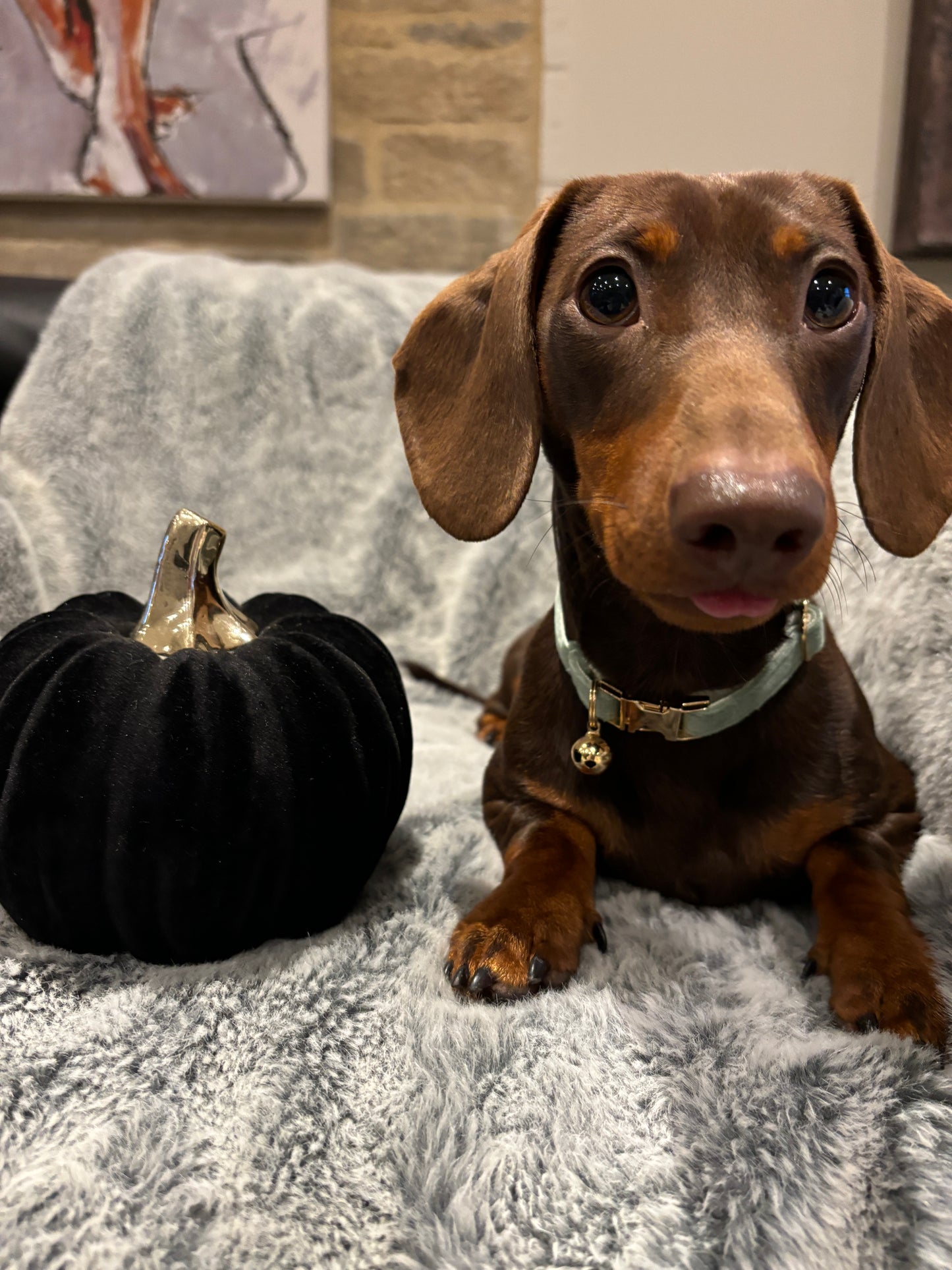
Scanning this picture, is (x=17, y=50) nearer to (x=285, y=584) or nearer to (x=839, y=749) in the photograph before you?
(x=285, y=584)

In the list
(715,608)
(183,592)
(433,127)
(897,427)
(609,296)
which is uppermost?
(433,127)

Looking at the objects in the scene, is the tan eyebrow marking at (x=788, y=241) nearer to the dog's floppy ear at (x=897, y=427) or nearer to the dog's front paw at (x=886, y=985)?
the dog's floppy ear at (x=897, y=427)

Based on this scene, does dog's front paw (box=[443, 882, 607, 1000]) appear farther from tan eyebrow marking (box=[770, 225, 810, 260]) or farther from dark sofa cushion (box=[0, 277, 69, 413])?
dark sofa cushion (box=[0, 277, 69, 413])

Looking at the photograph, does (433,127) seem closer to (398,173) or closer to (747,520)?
(398,173)

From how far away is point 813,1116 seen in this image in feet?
2.57

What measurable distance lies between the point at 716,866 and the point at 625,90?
2.35 m

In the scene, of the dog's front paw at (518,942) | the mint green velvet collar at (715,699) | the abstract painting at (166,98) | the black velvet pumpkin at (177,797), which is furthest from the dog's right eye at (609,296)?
the abstract painting at (166,98)

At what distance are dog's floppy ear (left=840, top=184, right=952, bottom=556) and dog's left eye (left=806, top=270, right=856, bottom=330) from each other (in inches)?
3.0

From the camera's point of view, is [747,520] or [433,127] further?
[433,127]

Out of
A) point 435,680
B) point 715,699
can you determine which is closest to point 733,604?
point 715,699

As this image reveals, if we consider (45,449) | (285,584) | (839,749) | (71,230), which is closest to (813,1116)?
(839,749)

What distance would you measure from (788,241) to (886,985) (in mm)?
742

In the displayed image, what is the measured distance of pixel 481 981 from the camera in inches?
36.6

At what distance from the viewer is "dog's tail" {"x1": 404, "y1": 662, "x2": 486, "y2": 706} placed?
2.02m
